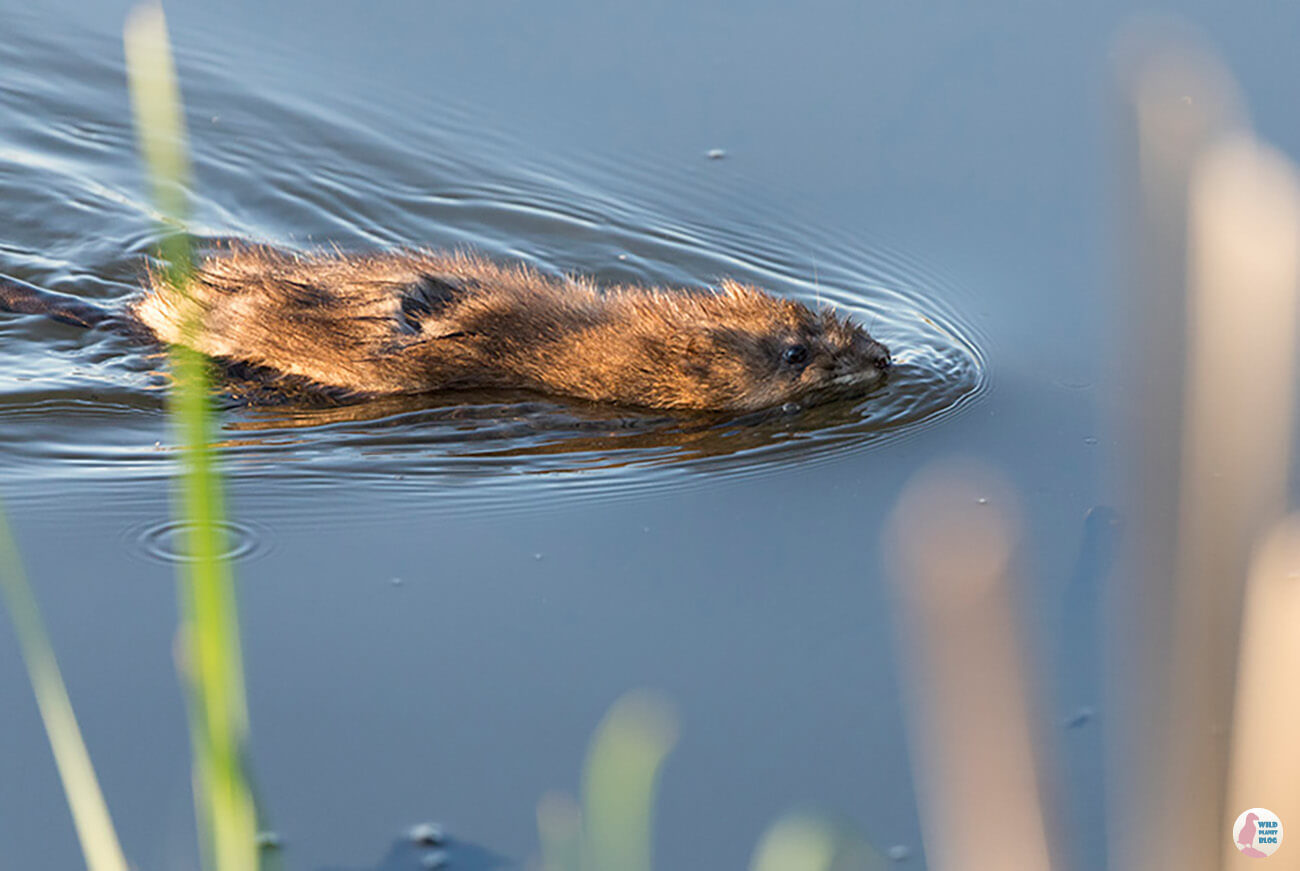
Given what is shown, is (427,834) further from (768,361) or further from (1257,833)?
(768,361)

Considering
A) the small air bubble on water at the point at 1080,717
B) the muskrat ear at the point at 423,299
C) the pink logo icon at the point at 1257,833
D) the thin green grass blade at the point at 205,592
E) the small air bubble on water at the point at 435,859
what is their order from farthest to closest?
the muskrat ear at the point at 423,299 → the small air bubble on water at the point at 1080,717 → the small air bubble on water at the point at 435,859 → the pink logo icon at the point at 1257,833 → the thin green grass blade at the point at 205,592

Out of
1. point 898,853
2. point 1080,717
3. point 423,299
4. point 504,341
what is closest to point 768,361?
point 504,341

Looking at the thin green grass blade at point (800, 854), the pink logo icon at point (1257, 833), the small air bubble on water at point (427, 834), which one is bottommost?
the pink logo icon at point (1257, 833)

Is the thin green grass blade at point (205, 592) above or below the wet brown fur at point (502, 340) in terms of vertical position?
below

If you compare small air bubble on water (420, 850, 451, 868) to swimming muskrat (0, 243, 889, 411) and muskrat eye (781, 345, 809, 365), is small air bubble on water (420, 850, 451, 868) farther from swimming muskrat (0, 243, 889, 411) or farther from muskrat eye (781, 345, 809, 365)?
muskrat eye (781, 345, 809, 365)

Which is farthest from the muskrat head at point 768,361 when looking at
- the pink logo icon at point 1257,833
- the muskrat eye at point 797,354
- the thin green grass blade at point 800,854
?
the pink logo icon at point 1257,833

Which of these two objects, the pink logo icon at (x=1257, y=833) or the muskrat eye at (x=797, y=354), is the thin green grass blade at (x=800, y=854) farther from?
the muskrat eye at (x=797, y=354)

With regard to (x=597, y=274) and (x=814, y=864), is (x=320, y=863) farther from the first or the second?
(x=597, y=274)

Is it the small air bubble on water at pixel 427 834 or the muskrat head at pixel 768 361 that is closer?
the small air bubble on water at pixel 427 834
